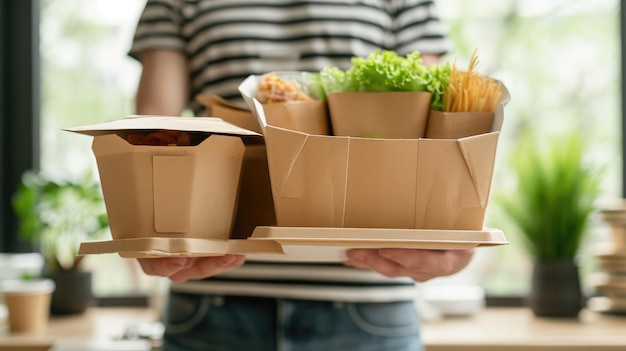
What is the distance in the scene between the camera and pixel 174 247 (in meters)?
0.82

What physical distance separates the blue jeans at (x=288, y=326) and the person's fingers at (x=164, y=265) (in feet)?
0.69

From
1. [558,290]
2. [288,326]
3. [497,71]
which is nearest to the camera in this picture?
[288,326]

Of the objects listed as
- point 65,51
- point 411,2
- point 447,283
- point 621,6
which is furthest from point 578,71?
point 65,51

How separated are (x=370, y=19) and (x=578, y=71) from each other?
1354 mm

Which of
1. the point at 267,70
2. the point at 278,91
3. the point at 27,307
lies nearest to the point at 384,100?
the point at 278,91

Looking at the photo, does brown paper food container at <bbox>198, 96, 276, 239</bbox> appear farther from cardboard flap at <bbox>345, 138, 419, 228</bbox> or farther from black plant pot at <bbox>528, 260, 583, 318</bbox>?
black plant pot at <bbox>528, 260, 583, 318</bbox>

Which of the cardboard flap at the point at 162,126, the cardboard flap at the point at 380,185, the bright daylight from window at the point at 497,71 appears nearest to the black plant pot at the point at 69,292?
the bright daylight from window at the point at 497,71

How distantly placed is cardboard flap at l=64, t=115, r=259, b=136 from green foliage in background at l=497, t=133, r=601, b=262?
1.35 meters

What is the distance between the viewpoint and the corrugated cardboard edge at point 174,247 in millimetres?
812

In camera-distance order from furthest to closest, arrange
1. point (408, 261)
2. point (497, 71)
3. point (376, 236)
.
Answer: point (497, 71) < point (408, 261) < point (376, 236)

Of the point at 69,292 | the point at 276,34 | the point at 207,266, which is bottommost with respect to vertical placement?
the point at 69,292

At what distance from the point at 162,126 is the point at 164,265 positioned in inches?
7.1

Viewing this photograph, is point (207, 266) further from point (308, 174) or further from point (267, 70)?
point (267, 70)

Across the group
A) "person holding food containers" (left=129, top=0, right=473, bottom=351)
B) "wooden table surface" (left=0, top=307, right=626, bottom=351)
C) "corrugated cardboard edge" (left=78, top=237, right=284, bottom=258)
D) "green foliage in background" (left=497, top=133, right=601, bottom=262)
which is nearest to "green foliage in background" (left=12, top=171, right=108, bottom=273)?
"wooden table surface" (left=0, top=307, right=626, bottom=351)
